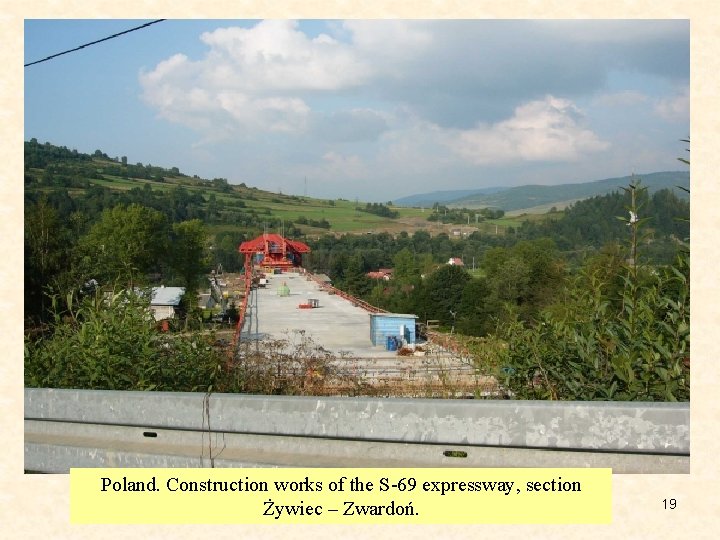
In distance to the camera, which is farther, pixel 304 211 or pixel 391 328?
pixel 304 211

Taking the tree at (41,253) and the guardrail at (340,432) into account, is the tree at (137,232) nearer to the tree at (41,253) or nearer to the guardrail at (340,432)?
the tree at (41,253)

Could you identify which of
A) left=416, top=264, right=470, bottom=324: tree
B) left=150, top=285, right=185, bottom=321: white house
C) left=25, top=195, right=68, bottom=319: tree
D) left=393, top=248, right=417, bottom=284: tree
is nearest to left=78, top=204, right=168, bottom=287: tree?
left=416, top=264, right=470, bottom=324: tree

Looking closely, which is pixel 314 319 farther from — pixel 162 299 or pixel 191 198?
pixel 191 198

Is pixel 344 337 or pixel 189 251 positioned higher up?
pixel 189 251

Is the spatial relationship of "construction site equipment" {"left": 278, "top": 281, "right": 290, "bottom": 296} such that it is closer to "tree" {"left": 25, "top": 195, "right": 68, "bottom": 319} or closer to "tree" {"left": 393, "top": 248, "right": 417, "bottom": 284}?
"tree" {"left": 25, "top": 195, "right": 68, "bottom": 319}

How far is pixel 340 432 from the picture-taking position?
3.21m

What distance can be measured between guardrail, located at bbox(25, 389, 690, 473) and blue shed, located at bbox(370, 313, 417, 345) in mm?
7116

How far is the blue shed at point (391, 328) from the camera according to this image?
1130cm

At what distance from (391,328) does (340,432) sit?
30.6 feet

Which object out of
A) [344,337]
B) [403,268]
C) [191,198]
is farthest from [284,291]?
[191,198]

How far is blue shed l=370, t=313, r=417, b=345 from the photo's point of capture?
1130 centimetres

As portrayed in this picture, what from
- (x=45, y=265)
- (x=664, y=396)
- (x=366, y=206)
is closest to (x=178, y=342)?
(x=664, y=396)

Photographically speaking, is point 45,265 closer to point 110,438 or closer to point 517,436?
point 110,438

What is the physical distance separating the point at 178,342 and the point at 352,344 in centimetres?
804
